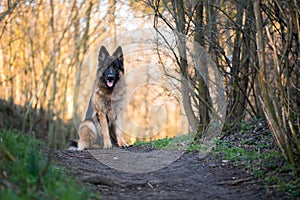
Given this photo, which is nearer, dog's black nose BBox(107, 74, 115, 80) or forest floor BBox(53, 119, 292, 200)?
forest floor BBox(53, 119, 292, 200)

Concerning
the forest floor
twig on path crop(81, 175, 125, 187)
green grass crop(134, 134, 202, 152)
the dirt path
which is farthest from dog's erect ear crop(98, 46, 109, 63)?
twig on path crop(81, 175, 125, 187)

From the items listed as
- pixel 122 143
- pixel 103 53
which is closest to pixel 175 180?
pixel 122 143

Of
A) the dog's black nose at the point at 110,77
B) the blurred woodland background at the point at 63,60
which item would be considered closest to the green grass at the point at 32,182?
the blurred woodland background at the point at 63,60

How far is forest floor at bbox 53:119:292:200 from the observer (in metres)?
4.16

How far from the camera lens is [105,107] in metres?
8.96

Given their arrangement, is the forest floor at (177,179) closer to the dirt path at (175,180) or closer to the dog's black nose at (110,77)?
the dirt path at (175,180)

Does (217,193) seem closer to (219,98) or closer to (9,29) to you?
(219,98)

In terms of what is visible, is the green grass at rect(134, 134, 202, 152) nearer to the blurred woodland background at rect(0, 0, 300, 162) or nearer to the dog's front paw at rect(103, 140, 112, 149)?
the blurred woodland background at rect(0, 0, 300, 162)

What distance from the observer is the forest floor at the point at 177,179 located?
4.16m

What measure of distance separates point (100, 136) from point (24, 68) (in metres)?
4.81

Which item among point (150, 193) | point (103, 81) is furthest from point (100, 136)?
point (150, 193)

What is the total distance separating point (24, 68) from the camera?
491 inches

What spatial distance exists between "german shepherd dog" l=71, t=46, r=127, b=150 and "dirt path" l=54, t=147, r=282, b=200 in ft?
8.90

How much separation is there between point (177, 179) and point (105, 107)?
434 cm
